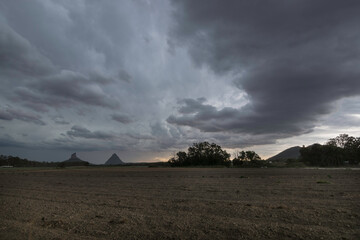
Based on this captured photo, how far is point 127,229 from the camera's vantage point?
7.80 m

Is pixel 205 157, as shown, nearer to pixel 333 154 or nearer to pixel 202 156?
pixel 202 156

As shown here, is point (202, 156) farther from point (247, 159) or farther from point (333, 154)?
point (333, 154)

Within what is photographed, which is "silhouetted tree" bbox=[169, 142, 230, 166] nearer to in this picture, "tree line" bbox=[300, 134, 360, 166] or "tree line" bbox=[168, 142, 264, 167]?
"tree line" bbox=[168, 142, 264, 167]

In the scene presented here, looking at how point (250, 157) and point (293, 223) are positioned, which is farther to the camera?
point (250, 157)

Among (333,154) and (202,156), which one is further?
(202,156)

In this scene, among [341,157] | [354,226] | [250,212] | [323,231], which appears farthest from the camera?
[341,157]

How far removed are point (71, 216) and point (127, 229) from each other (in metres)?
3.50

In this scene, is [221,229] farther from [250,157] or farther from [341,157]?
[341,157]

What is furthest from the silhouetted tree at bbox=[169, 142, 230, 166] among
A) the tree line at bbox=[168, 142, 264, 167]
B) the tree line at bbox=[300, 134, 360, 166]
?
the tree line at bbox=[300, 134, 360, 166]

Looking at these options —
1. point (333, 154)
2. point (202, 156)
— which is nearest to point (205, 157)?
point (202, 156)

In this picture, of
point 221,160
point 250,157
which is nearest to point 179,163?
point 221,160

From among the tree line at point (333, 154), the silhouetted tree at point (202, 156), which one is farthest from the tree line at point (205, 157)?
the tree line at point (333, 154)

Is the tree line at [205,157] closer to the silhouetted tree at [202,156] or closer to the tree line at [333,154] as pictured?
the silhouetted tree at [202,156]

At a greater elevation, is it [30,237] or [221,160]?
[221,160]
